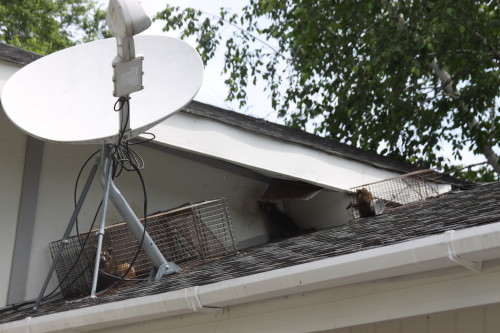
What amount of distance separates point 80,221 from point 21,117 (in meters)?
1.37

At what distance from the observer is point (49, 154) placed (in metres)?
6.80

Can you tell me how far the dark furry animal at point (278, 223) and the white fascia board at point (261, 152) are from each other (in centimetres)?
87

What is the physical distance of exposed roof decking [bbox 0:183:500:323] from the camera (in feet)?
15.1

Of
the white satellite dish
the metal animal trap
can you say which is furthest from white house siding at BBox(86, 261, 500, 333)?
the metal animal trap

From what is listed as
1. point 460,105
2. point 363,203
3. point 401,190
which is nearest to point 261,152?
point 363,203

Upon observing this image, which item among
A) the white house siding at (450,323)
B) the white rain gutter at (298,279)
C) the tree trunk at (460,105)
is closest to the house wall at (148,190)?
the white rain gutter at (298,279)

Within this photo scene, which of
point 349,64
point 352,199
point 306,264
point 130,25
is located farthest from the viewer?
point 349,64

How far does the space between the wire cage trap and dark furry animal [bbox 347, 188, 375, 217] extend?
1.21 meters

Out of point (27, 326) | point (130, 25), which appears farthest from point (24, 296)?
point (130, 25)

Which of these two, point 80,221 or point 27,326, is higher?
point 80,221

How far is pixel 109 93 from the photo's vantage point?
6.19 meters

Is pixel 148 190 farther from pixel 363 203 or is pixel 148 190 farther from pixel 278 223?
pixel 363 203

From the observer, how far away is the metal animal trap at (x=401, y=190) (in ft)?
23.8

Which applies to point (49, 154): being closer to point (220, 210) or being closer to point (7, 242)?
point (7, 242)
